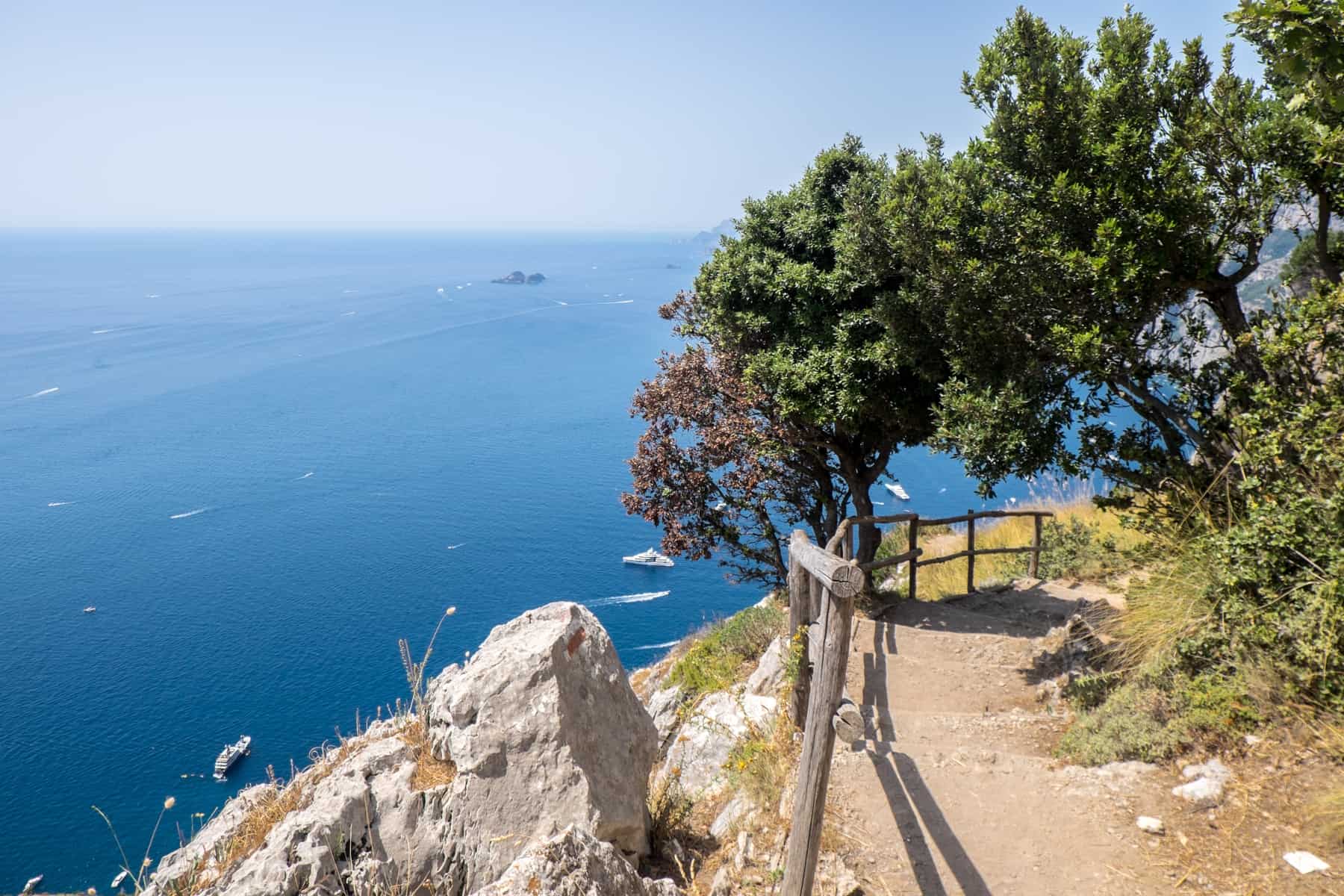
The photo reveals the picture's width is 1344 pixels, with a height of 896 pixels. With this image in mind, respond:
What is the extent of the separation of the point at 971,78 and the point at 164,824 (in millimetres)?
41052

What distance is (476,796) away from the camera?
6.31m

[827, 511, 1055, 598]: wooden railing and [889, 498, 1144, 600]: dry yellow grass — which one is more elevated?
[827, 511, 1055, 598]: wooden railing

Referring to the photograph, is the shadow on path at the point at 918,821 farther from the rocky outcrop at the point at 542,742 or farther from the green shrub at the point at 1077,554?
the green shrub at the point at 1077,554

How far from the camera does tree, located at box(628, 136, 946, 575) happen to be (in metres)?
11.1

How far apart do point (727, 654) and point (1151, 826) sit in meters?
8.07

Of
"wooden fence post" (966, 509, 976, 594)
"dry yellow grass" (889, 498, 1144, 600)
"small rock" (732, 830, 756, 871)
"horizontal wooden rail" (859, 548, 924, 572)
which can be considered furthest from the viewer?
"dry yellow grass" (889, 498, 1144, 600)

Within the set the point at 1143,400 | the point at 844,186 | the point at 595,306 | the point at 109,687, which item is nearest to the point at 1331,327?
the point at 1143,400

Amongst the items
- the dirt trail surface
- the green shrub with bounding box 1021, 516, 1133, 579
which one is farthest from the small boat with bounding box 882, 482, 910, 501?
the dirt trail surface

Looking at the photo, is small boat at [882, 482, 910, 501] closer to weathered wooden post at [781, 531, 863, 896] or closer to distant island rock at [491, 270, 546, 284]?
weathered wooden post at [781, 531, 863, 896]

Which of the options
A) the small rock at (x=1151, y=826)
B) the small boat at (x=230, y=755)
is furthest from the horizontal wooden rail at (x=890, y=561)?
the small boat at (x=230, y=755)

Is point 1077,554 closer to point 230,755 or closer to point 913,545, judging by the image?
point 913,545

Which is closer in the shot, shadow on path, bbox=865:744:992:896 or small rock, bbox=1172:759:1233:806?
shadow on path, bbox=865:744:992:896

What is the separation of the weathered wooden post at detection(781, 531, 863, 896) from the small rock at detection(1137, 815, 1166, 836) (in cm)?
255

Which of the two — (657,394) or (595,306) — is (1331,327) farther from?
(595,306)
